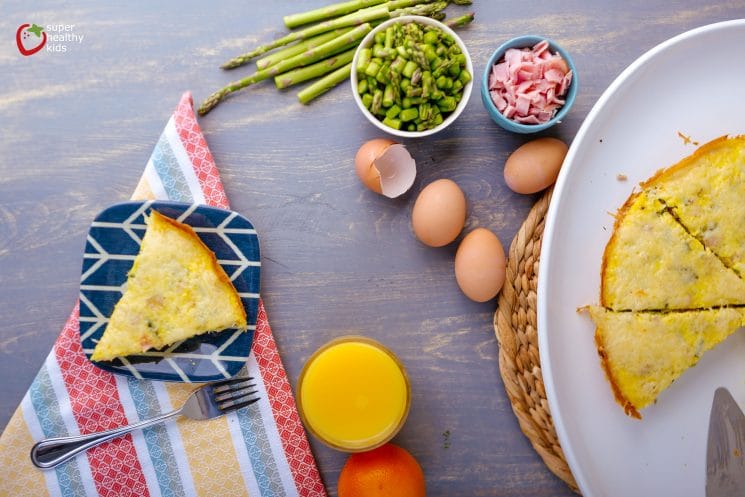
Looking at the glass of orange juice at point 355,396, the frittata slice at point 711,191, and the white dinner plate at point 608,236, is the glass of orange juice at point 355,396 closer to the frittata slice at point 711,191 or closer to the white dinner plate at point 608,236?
the white dinner plate at point 608,236

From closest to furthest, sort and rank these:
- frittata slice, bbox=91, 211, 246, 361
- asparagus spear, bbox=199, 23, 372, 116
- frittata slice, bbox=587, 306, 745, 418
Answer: frittata slice, bbox=587, 306, 745, 418 < frittata slice, bbox=91, 211, 246, 361 < asparagus spear, bbox=199, 23, 372, 116

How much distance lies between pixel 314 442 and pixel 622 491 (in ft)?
3.36

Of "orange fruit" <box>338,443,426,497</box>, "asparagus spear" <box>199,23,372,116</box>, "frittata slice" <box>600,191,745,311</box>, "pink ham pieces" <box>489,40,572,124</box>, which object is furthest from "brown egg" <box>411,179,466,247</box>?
"orange fruit" <box>338,443,426,497</box>

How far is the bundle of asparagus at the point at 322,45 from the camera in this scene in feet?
6.39

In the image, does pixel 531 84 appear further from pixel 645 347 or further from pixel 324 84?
pixel 645 347

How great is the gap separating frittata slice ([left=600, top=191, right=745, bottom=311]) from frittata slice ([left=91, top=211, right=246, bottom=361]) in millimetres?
1199

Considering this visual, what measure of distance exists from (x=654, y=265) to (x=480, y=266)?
529 mm

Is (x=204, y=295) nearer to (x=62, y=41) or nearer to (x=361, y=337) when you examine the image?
(x=361, y=337)

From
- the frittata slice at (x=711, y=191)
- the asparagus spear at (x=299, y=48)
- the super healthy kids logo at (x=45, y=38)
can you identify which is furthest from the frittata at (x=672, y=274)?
the super healthy kids logo at (x=45, y=38)

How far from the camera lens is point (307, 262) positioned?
198 cm

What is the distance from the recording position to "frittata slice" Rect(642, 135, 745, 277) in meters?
1.76

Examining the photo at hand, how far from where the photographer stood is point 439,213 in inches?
71.0

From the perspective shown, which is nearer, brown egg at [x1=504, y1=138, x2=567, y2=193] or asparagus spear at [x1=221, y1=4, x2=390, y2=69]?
brown egg at [x1=504, y1=138, x2=567, y2=193]

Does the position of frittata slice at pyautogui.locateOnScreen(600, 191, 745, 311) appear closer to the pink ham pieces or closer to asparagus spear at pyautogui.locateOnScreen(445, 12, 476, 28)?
the pink ham pieces
